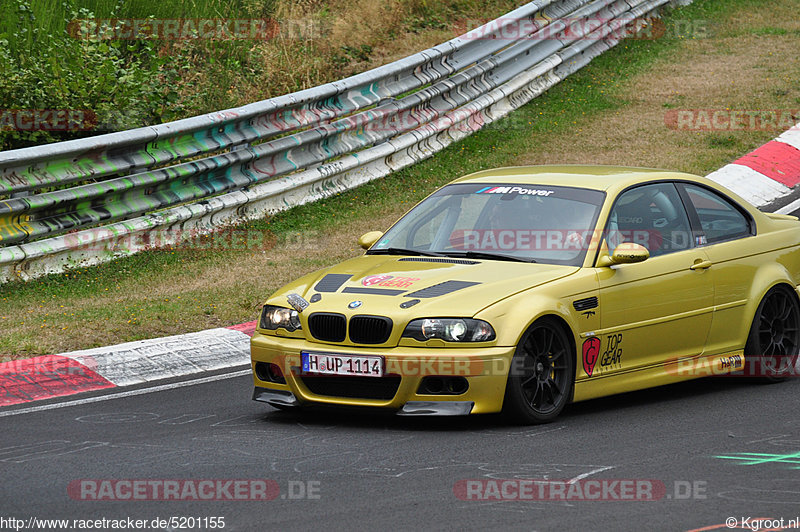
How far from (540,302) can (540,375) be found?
44 centimetres

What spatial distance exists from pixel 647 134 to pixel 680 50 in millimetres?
4402

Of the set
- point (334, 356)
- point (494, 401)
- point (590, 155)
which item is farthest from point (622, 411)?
point (590, 155)

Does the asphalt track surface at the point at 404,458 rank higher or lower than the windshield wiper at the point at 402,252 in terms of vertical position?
lower

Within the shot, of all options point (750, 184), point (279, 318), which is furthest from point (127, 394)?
point (750, 184)

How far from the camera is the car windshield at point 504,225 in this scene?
24.9 ft

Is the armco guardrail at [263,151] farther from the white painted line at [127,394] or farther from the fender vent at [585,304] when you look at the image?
the fender vent at [585,304]

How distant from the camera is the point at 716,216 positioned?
848 cm

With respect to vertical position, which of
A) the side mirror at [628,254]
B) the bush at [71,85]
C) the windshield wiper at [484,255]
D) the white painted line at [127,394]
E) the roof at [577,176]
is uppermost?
the bush at [71,85]

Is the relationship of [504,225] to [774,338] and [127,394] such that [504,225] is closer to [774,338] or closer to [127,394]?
[774,338]

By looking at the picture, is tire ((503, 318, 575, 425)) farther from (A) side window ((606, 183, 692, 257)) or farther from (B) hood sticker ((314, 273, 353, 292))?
(B) hood sticker ((314, 273, 353, 292))

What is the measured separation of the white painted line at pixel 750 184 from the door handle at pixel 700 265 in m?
6.69

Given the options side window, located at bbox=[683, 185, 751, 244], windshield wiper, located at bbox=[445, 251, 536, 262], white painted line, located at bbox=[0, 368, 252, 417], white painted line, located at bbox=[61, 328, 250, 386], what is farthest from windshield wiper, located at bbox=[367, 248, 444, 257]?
side window, located at bbox=[683, 185, 751, 244]

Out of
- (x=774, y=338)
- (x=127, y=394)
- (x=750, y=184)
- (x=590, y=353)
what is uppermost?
(x=750, y=184)

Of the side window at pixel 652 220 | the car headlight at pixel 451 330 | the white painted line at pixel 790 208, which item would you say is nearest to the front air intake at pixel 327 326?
the car headlight at pixel 451 330
